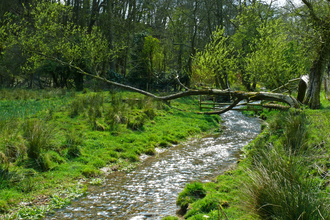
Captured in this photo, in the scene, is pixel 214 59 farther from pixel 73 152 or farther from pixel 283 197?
pixel 283 197

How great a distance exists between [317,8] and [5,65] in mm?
23500

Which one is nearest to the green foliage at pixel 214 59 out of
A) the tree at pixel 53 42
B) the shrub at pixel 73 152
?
the tree at pixel 53 42

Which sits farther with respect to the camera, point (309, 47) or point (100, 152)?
point (309, 47)

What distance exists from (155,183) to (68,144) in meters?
3.20

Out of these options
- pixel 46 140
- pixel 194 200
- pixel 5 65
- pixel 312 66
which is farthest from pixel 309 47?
pixel 5 65

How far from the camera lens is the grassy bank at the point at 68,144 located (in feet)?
18.0

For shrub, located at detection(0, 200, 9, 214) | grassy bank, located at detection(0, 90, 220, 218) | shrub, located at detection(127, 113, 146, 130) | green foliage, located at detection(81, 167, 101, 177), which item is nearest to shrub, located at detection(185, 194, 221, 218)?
grassy bank, located at detection(0, 90, 220, 218)

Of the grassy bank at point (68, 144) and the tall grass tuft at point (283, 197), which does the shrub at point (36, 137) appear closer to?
the grassy bank at point (68, 144)

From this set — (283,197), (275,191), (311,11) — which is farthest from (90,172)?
(311,11)

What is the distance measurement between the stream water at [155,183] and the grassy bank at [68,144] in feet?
1.54

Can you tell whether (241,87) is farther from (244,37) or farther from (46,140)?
(46,140)

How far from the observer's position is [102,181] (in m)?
6.71

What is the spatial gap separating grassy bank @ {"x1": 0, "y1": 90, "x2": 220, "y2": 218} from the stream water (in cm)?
47

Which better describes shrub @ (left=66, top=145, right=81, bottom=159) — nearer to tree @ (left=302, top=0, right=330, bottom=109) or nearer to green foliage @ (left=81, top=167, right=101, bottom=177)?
green foliage @ (left=81, top=167, right=101, bottom=177)
